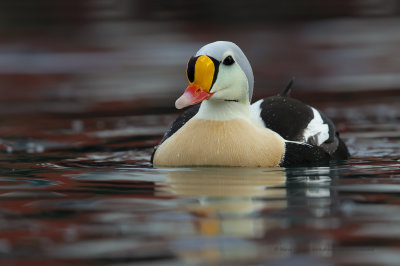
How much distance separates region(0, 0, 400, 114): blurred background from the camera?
12.8m

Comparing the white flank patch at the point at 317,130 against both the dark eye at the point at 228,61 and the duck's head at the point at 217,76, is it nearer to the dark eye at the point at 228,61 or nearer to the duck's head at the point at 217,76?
the duck's head at the point at 217,76

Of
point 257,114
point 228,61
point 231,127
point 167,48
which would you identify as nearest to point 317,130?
point 257,114

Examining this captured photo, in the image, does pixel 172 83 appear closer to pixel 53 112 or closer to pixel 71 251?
pixel 53 112

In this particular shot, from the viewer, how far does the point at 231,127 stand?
22.4 feet

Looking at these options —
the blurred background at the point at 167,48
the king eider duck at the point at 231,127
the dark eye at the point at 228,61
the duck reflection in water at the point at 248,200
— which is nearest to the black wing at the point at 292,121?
the king eider duck at the point at 231,127

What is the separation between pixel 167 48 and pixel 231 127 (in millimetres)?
11420

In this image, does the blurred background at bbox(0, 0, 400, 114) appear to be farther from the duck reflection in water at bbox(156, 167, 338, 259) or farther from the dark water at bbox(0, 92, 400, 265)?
the duck reflection in water at bbox(156, 167, 338, 259)

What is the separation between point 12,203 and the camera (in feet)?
18.5

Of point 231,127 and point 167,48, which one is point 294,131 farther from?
point 167,48

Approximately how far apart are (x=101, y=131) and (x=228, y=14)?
1142 cm

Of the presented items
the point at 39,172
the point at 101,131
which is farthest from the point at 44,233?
the point at 101,131

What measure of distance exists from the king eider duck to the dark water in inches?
4.9

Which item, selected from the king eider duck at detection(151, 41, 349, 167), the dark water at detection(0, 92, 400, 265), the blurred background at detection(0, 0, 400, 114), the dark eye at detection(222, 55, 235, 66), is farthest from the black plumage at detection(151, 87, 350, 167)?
the blurred background at detection(0, 0, 400, 114)

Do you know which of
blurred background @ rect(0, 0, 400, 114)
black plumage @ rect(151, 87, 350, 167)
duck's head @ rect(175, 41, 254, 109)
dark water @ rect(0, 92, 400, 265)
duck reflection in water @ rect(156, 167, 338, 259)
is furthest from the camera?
blurred background @ rect(0, 0, 400, 114)
